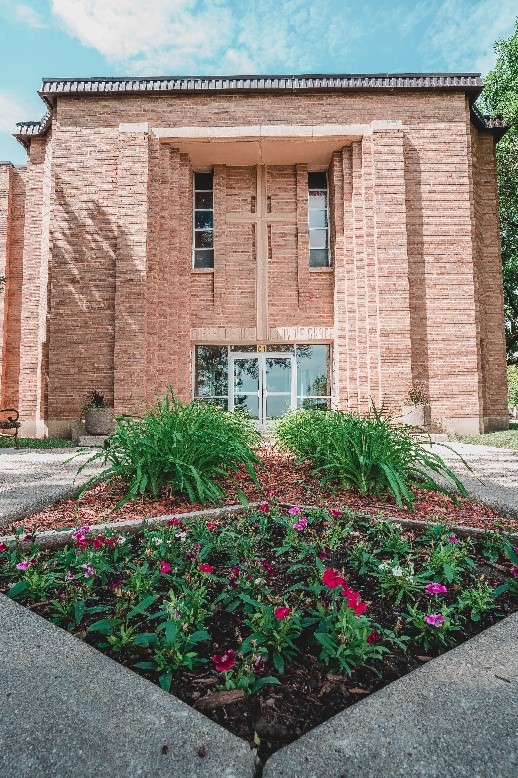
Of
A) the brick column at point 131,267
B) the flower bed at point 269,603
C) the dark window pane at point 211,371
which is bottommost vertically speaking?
the flower bed at point 269,603

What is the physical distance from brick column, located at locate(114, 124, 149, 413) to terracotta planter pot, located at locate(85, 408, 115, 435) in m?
0.48

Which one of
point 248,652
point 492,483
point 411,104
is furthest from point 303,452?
point 411,104

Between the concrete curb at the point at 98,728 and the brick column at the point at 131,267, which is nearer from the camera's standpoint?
the concrete curb at the point at 98,728

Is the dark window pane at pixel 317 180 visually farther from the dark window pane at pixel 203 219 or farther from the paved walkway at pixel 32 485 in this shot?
the paved walkway at pixel 32 485

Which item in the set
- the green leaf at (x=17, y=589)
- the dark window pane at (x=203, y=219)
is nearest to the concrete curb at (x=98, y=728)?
the green leaf at (x=17, y=589)

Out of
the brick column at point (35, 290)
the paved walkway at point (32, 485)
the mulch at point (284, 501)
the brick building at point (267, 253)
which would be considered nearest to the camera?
the mulch at point (284, 501)

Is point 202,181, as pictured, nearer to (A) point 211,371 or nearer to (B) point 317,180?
(B) point 317,180

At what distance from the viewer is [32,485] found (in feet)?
14.0

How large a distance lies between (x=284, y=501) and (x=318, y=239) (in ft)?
38.4

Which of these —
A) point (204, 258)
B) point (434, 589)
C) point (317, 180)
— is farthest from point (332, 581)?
point (317, 180)

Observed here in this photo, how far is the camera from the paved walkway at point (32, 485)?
3303 mm

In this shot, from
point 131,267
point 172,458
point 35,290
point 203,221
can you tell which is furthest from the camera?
point 35,290

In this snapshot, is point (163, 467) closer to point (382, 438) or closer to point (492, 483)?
point (382, 438)

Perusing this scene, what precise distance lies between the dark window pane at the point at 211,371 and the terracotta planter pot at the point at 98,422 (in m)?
2.90
